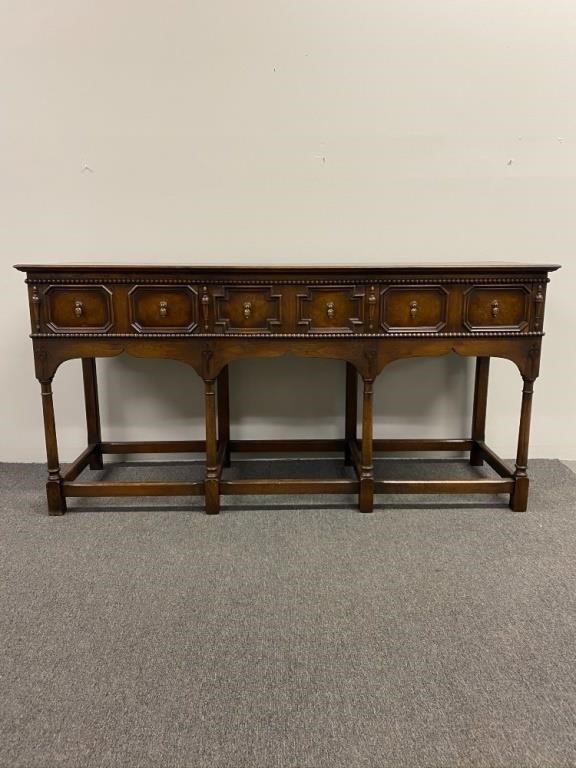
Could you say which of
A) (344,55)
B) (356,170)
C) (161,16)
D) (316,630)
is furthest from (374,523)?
(161,16)

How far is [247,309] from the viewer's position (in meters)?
2.04

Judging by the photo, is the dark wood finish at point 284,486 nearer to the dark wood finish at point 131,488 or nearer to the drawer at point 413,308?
the dark wood finish at point 131,488

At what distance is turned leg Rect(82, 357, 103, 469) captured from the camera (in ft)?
8.37

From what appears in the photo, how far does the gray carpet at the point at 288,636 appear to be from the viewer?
117cm

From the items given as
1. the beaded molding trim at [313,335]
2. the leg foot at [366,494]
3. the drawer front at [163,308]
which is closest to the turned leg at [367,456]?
the leg foot at [366,494]

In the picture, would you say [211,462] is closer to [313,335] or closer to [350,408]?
[313,335]

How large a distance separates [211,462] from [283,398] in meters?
0.69

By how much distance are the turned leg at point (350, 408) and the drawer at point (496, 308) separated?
723 mm

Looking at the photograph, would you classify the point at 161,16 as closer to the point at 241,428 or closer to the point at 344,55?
the point at 344,55

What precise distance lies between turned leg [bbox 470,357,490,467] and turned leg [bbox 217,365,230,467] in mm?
1228

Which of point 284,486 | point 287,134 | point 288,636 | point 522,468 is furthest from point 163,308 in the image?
point 522,468

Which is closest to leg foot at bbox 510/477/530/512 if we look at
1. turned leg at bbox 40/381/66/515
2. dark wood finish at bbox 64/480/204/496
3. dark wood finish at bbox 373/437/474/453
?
dark wood finish at bbox 373/437/474/453

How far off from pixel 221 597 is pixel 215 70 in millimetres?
2259

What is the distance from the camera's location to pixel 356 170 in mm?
2541
